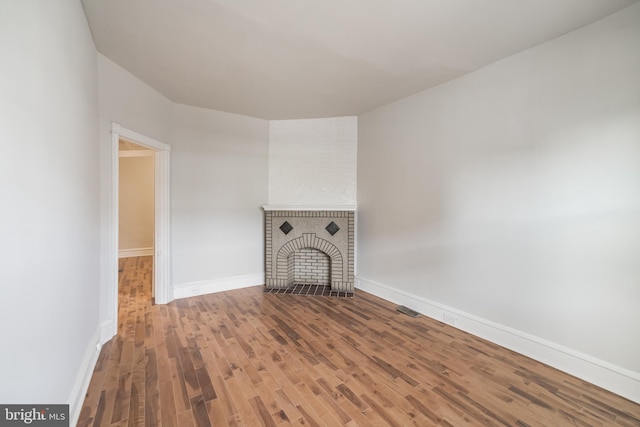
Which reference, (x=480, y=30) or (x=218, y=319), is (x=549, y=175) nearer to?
(x=480, y=30)

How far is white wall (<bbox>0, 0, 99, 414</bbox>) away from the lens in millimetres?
1021

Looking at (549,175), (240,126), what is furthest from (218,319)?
(549,175)

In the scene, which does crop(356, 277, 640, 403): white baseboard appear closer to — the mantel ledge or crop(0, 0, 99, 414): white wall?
the mantel ledge

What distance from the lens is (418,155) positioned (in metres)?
3.42

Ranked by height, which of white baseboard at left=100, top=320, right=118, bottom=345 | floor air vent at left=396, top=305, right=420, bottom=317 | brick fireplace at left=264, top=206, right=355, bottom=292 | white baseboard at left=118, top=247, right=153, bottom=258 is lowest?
floor air vent at left=396, top=305, right=420, bottom=317

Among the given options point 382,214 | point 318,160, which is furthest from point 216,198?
point 382,214

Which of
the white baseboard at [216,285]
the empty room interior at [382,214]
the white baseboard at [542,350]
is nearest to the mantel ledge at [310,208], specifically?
the empty room interior at [382,214]

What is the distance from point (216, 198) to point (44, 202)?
2781 millimetres

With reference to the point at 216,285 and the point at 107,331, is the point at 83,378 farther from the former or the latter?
the point at 216,285

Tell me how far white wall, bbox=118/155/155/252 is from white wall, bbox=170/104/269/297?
141 inches

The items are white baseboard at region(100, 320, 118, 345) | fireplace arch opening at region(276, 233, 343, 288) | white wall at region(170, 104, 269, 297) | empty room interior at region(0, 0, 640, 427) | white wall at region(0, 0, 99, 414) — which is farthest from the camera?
fireplace arch opening at region(276, 233, 343, 288)

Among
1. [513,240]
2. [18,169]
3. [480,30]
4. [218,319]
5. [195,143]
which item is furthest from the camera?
[195,143]

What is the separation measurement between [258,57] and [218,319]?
9.61 feet

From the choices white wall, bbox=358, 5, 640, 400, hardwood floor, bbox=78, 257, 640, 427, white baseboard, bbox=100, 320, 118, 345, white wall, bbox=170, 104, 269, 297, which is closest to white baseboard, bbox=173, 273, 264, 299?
white wall, bbox=170, 104, 269, 297
